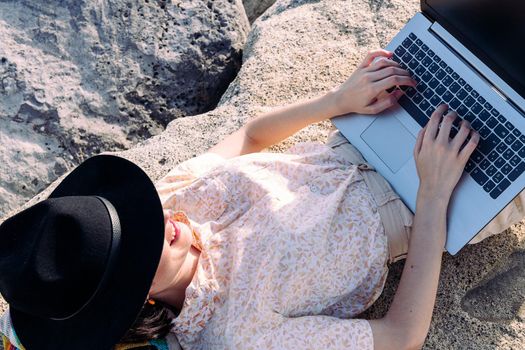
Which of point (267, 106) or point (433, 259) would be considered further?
point (267, 106)

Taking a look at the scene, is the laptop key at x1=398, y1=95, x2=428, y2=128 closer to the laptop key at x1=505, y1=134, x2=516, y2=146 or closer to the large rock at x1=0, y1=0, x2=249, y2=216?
the laptop key at x1=505, y1=134, x2=516, y2=146

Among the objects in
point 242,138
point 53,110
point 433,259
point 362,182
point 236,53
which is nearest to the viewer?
point 433,259

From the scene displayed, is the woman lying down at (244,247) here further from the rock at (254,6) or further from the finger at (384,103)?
the rock at (254,6)

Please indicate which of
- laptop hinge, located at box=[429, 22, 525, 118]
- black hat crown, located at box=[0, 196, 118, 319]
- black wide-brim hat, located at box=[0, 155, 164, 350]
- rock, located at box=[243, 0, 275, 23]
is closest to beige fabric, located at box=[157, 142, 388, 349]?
black wide-brim hat, located at box=[0, 155, 164, 350]

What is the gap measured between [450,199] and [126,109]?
1.53 m

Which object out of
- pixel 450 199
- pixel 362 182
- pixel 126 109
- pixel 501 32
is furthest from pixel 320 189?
pixel 126 109

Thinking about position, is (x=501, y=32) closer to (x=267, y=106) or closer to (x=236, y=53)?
(x=267, y=106)

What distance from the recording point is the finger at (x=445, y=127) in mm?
1645

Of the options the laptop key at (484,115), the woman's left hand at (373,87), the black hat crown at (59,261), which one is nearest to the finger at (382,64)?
the woman's left hand at (373,87)

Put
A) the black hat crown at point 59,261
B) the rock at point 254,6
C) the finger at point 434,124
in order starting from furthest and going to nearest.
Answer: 1. the rock at point 254,6
2. the finger at point 434,124
3. the black hat crown at point 59,261

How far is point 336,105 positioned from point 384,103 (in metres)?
0.17

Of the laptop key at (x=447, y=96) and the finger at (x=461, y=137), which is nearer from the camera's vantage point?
the finger at (x=461, y=137)

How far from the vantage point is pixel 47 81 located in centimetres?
250

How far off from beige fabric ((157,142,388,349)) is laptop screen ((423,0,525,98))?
1.74 feet
